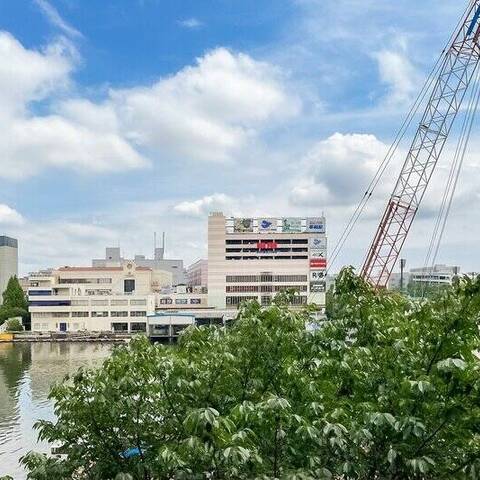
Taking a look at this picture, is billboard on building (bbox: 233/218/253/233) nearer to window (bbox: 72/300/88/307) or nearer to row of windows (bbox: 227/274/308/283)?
row of windows (bbox: 227/274/308/283)

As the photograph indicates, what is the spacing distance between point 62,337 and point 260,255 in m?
18.1

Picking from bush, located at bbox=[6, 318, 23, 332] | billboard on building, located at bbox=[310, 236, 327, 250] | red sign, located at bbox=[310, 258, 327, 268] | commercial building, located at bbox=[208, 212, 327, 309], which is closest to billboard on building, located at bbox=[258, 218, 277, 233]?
commercial building, located at bbox=[208, 212, 327, 309]

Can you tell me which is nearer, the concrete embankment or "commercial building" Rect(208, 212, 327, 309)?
the concrete embankment

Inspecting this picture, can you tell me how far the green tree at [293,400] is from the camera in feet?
11.3

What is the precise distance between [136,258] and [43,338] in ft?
225

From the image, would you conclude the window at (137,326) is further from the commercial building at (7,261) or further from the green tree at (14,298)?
the commercial building at (7,261)

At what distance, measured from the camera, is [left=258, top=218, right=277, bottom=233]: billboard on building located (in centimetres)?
5138

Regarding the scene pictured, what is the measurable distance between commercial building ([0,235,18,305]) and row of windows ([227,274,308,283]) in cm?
3061

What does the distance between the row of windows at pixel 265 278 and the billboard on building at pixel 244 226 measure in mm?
4133

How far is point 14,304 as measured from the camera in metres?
49.8

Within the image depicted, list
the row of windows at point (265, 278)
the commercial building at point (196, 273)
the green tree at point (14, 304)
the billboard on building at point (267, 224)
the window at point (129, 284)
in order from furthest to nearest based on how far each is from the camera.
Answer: the commercial building at point (196, 273)
the window at point (129, 284)
the billboard on building at point (267, 224)
the row of windows at point (265, 278)
the green tree at point (14, 304)

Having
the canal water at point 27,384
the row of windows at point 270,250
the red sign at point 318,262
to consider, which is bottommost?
the canal water at point 27,384

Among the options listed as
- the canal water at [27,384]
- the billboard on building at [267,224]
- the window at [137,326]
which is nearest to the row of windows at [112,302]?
the window at [137,326]

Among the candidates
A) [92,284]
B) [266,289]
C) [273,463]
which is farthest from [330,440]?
[92,284]
